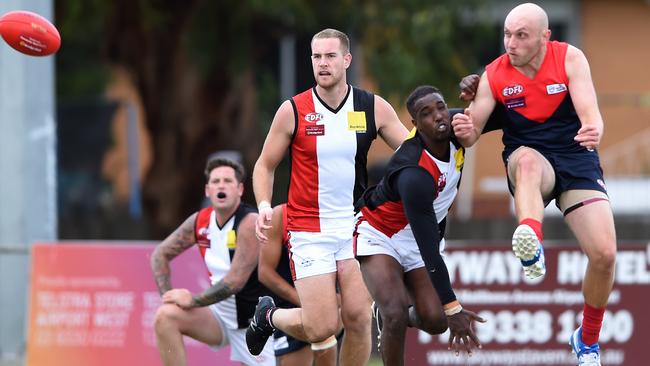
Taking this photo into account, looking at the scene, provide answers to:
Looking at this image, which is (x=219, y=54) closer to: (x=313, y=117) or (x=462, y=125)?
(x=313, y=117)

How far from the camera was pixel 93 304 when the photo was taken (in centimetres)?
1213

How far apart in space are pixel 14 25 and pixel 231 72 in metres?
9.59


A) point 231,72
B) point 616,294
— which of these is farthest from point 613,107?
point 616,294

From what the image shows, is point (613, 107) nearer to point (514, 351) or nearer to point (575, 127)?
point (514, 351)

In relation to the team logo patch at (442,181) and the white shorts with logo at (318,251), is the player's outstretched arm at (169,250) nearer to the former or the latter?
the white shorts with logo at (318,251)

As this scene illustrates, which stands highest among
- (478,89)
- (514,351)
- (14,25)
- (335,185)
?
(14,25)

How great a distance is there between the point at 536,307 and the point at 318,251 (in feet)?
13.0

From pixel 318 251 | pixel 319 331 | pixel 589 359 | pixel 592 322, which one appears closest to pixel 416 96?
pixel 318 251

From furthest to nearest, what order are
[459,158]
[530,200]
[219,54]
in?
[219,54] < [459,158] < [530,200]

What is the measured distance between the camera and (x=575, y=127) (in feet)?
27.8

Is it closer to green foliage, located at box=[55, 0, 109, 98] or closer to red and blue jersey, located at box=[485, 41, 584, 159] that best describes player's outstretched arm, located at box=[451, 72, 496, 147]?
red and blue jersey, located at box=[485, 41, 584, 159]

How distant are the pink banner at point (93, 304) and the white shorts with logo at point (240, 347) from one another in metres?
1.48

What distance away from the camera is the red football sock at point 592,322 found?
8656 mm

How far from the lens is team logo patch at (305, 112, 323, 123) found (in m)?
8.81
